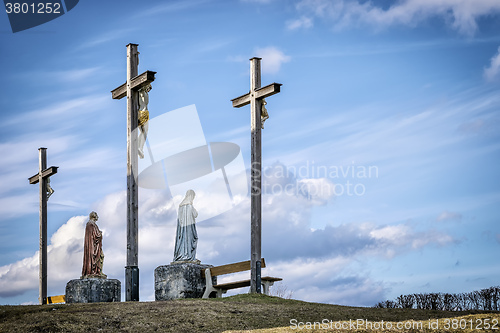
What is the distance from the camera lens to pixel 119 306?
16391mm

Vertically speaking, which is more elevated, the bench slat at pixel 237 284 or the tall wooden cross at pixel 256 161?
the tall wooden cross at pixel 256 161

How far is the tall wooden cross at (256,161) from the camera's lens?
61.0ft

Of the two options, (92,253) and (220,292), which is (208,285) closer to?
(220,292)

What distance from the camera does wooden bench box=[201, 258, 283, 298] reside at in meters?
19.0

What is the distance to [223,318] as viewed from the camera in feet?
49.2

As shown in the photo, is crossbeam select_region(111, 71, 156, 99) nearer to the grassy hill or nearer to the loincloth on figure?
the loincloth on figure

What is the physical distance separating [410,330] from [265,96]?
7836 millimetres

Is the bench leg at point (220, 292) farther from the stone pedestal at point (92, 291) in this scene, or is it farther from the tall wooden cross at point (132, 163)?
the stone pedestal at point (92, 291)

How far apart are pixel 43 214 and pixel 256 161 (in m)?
8.08

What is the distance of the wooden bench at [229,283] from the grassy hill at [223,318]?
5.64ft

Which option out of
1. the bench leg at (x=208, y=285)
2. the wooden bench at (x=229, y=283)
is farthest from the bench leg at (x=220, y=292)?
the bench leg at (x=208, y=285)

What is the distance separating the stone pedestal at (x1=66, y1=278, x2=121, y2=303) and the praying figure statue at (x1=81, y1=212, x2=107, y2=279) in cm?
20

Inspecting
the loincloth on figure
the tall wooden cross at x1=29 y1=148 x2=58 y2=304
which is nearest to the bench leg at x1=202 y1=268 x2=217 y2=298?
the loincloth on figure

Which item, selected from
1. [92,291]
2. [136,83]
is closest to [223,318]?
[92,291]
